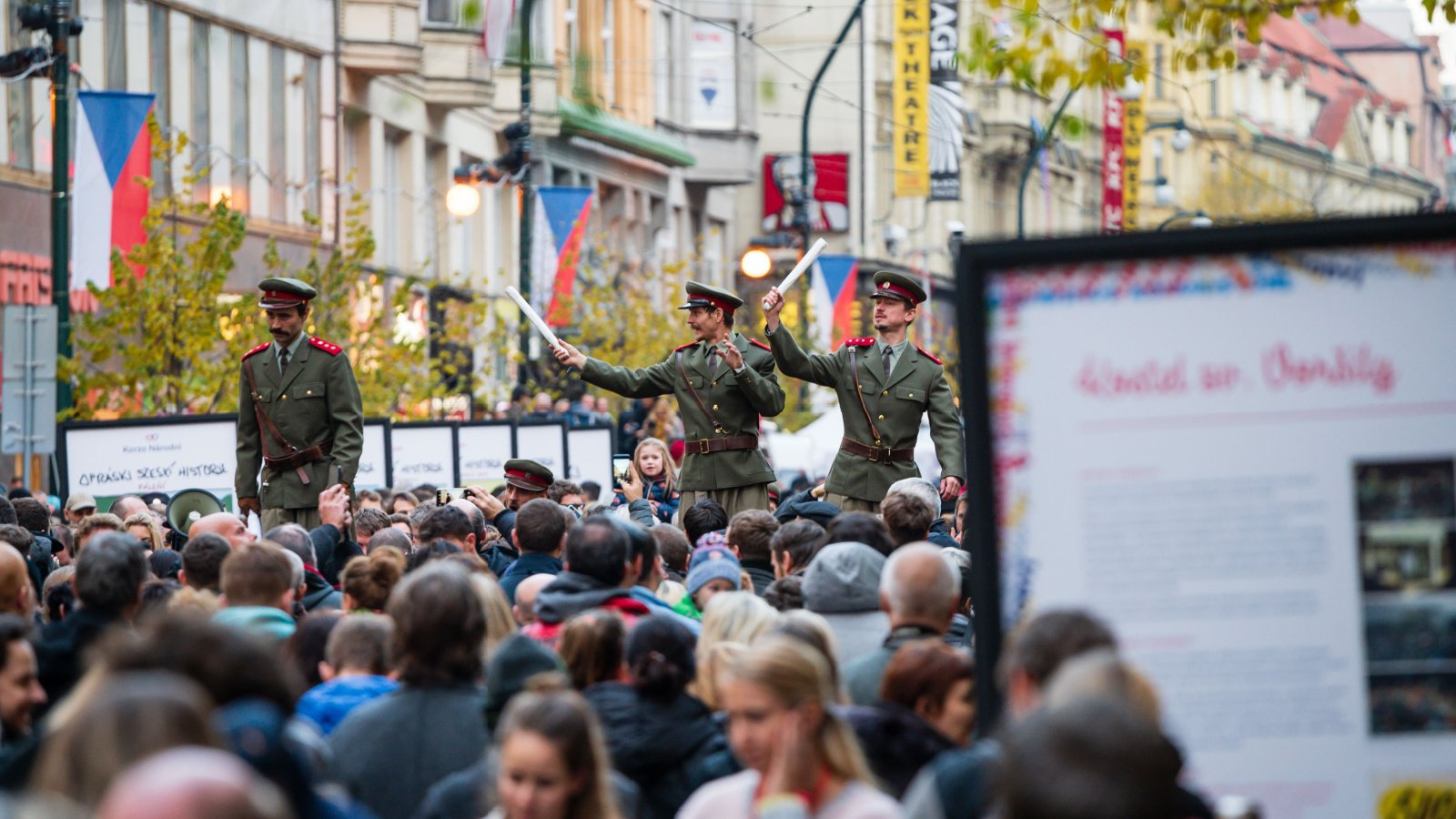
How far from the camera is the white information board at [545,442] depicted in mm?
22625

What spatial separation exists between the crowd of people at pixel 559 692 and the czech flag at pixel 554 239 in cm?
1905

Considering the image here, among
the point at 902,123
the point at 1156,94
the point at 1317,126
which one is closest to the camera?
the point at 902,123

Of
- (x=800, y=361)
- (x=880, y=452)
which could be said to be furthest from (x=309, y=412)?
(x=880, y=452)

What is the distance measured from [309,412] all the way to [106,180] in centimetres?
868

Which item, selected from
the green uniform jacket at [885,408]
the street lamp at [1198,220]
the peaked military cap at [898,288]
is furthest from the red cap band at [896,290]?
the street lamp at [1198,220]

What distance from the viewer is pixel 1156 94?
104m

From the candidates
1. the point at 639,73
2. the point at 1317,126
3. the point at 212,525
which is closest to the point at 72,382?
the point at 212,525

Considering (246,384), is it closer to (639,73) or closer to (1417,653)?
(1417,653)

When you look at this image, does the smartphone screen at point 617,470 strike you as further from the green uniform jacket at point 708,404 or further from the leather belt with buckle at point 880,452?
the leather belt with buckle at point 880,452

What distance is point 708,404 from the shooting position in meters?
14.9

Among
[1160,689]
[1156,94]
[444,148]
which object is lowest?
[1160,689]

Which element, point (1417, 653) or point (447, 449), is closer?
point (1417, 653)

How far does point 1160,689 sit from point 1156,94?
100m

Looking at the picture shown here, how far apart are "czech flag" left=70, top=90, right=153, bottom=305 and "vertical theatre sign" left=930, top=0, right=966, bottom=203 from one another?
1316 inches
